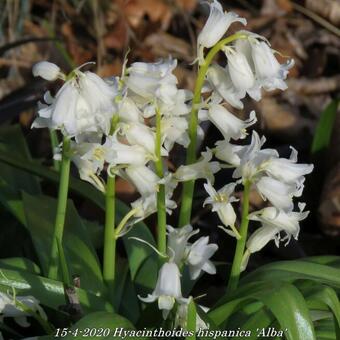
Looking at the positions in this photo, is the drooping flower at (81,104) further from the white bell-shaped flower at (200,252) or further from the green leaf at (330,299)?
the green leaf at (330,299)

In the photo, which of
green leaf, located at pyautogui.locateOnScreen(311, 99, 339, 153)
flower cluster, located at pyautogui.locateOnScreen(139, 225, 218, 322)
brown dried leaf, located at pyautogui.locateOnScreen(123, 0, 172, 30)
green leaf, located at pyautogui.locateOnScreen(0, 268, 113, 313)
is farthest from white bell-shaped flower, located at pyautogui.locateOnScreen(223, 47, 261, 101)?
brown dried leaf, located at pyautogui.locateOnScreen(123, 0, 172, 30)

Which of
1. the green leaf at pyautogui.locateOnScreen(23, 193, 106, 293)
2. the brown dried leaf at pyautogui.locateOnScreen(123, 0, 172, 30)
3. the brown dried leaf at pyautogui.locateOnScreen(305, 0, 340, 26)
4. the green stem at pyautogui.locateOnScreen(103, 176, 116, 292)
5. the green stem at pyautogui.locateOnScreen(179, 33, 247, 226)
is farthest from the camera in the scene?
the brown dried leaf at pyautogui.locateOnScreen(123, 0, 172, 30)

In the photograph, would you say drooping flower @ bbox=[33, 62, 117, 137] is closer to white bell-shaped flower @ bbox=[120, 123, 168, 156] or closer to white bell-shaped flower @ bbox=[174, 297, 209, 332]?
white bell-shaped flower @ bbox=[120, 123, 168, 156]

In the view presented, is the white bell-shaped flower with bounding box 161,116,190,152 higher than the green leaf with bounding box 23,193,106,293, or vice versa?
the white bell-shaped flower with bounding box 161,116,190,152

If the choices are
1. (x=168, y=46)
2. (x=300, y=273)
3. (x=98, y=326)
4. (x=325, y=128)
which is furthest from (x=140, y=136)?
(x=168, y=46)

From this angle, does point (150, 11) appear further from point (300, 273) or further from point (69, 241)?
point (300, 273)

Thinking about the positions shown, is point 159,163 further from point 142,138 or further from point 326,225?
point 326,225

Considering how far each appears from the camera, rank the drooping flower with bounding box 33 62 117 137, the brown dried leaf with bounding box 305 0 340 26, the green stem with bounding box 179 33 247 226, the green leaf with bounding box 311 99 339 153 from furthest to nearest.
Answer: the brown dried leaf with bounding box 305 0 340 26 < the green leaf with bounding box 311 99 339 153 < the green stem with bounding box 179 33 247 226 < the drooping flower with bounding box 33 62 117 137

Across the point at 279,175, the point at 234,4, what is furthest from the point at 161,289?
the point at 234,4
